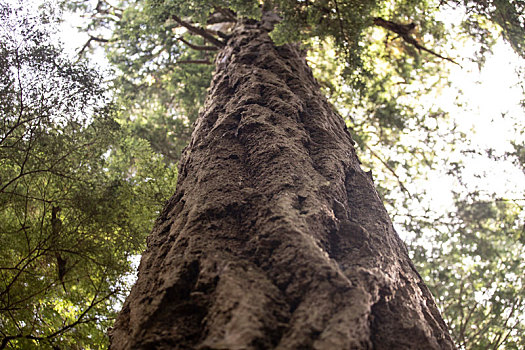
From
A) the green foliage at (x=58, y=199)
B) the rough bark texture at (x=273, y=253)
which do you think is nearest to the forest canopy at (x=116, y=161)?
the green foliage at (x=58, y=199)

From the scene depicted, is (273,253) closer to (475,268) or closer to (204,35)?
(204,35)

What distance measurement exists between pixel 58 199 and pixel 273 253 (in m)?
3.61

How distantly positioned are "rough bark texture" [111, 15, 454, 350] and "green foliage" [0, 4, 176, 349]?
180cm

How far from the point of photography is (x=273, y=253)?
2.10m

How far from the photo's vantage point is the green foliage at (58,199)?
429cm

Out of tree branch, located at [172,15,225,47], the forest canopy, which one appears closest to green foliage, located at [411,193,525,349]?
the forest canopy

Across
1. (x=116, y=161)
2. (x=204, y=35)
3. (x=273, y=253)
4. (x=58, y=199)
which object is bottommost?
(x=273, y=253)

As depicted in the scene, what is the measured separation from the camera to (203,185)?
274 centimetres

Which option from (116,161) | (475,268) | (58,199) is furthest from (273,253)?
(475,268)

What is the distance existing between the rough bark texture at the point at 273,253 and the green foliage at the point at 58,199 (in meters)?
1.80

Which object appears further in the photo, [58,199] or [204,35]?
[204,35]

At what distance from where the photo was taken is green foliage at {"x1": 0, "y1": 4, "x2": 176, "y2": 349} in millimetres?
4293

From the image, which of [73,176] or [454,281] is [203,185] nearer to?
[73,176]

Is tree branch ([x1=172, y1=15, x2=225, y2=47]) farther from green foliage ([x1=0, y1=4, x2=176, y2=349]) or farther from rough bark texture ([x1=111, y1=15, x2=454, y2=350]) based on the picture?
rough bark texture ([x1=111, y1=15, x2=454, y2=350])
